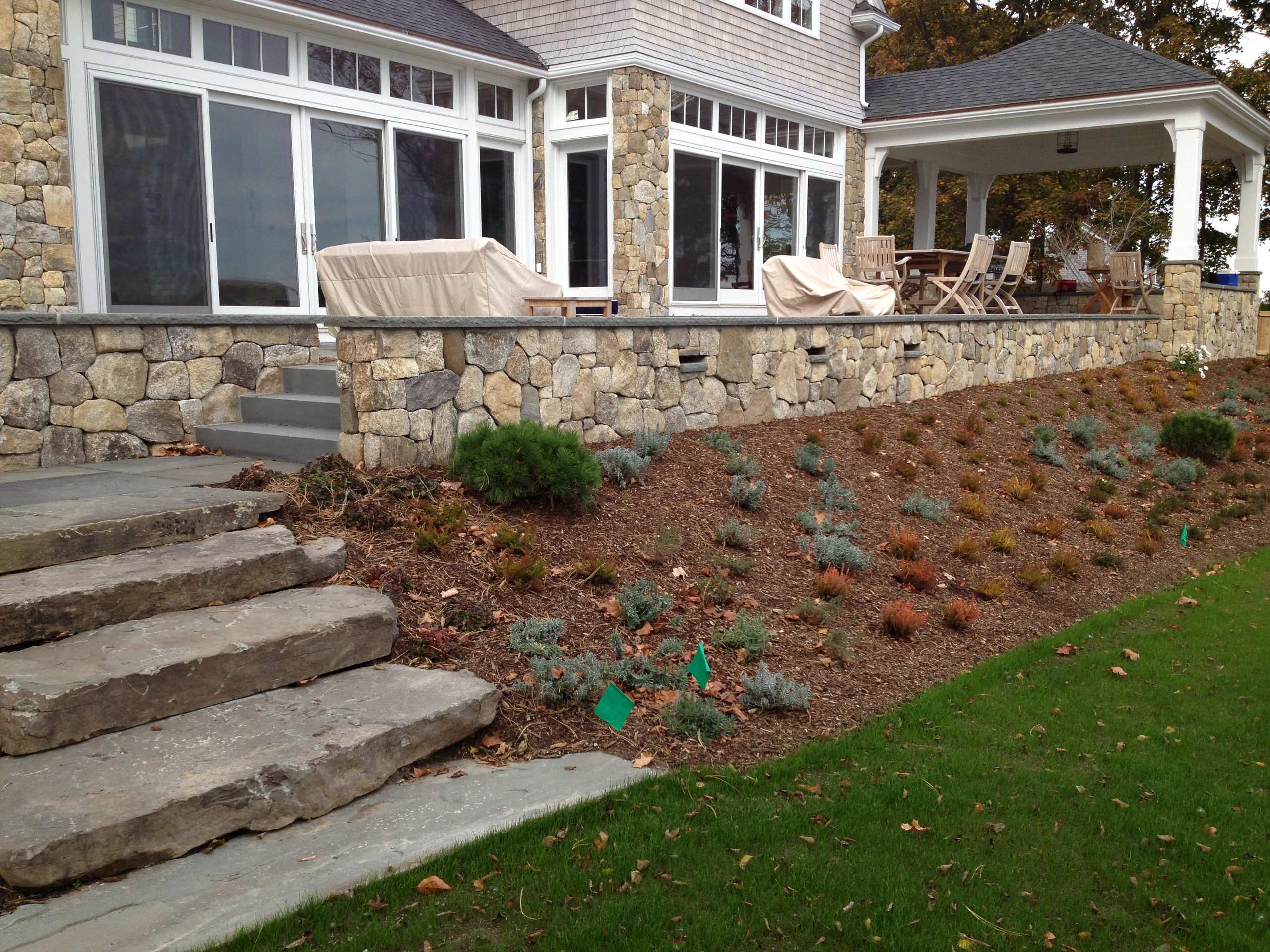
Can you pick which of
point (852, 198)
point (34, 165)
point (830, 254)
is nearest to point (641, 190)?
point (830, 254)

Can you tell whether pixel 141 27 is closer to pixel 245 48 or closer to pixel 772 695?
pixel 245 48

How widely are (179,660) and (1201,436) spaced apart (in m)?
9.58

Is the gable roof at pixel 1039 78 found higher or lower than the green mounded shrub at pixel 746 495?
higher

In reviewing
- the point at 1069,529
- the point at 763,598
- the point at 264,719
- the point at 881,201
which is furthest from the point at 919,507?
the point at 881,201

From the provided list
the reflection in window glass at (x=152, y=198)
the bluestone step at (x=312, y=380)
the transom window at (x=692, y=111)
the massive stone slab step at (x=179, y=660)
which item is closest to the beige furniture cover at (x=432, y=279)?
the bluestone step at (x=312, y=380)

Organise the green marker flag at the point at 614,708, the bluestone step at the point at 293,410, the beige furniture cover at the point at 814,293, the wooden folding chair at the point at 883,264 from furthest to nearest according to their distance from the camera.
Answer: the wooden folding chair at the point at 883,264, the beige furniture cover at the point at 814,293, the bluestone step at the point at 293,410, the green marker flag at the point at 614,708

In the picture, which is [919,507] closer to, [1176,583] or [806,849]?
[1176,583]

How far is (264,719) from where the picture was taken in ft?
12.1

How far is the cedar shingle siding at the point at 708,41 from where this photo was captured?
40.2 ft

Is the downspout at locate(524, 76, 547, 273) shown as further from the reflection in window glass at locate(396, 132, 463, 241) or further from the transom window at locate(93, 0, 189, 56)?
the transom window at locate(93, 0, 189, 56)

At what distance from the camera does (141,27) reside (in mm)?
9055

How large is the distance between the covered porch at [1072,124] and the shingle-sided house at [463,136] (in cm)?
9

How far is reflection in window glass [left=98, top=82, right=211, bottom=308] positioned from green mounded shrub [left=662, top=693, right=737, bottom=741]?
6969 millimetres

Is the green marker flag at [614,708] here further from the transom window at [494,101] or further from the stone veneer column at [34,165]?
the transom window at [494,101]
